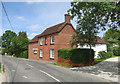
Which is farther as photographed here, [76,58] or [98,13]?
[76,58]

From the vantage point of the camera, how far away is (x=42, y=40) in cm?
2525

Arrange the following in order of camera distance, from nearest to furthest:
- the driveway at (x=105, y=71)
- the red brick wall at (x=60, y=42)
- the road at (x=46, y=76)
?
Result: the road at (x=46, y=76)
the driveway at (x=105, y=71)
the red brick wall at (x=60, y=42)

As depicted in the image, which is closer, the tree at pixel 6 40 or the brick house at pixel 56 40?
the brick house at pixel 56 40

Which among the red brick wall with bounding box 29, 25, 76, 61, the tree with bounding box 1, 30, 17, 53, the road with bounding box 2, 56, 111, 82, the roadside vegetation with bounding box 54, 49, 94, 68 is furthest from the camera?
the tree with bounding box 1, 30, 17, 53

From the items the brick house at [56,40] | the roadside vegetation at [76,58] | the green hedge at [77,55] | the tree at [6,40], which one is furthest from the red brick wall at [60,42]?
the tree at [6,40]

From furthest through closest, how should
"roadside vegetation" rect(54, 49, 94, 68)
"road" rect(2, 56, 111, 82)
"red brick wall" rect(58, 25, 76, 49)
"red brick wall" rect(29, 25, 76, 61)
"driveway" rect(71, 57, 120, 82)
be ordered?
"red brick wall" rect(58, 25, 76, 49), "red brick wall" rect(29, 25, 76, 61), "roadside vegetation" rect(54, 49, 94, 68), "driveway" rect(71, 57, 120, 82), "road" rect(2, 56, 111, 82)

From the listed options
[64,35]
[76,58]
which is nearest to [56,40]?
[64,35]

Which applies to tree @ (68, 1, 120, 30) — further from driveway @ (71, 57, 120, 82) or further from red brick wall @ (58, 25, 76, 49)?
red brick wall @ (58, 25, 76, 49)

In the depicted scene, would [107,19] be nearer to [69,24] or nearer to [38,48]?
[69,24]

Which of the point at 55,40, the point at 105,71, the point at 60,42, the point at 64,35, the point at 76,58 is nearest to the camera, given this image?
the point at 105,71

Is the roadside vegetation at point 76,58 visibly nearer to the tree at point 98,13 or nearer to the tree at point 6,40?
the tree at point 98,13

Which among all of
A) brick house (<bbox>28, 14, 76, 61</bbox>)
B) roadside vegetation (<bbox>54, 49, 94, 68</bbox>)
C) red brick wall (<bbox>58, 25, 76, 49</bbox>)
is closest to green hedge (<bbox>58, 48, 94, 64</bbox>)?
roadside vegetation (<bbox>54, 49, 94, 68</bbox>)

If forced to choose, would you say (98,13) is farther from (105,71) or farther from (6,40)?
(6,40)

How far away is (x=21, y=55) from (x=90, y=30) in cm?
3028
